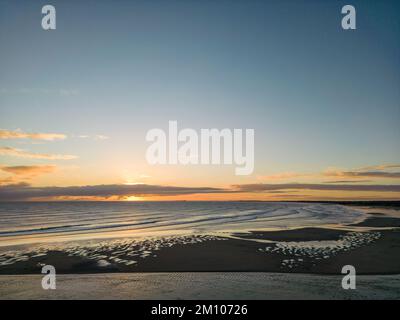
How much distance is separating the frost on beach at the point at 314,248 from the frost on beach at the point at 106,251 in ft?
22.1

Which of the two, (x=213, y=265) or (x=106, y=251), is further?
(x=106, y=251)

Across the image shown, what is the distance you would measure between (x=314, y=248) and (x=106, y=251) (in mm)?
13095

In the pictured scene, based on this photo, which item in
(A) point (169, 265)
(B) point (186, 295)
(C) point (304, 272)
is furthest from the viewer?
(A) point (169, 265)

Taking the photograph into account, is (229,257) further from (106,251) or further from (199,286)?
(106,251)

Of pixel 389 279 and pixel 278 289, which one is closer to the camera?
pixel 278 289

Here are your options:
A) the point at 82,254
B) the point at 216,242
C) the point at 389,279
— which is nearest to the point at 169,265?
the point at 82,254

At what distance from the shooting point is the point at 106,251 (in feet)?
67.7

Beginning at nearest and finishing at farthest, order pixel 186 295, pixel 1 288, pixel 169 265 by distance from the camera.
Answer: pixel 186 295, pixel 1 288, pixel 169 265

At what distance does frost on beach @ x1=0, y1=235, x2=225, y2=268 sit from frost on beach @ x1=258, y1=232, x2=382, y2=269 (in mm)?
6733

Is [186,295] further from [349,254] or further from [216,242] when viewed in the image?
[216,242]

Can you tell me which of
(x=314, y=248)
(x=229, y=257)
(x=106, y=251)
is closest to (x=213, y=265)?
(x=229, y=257)
